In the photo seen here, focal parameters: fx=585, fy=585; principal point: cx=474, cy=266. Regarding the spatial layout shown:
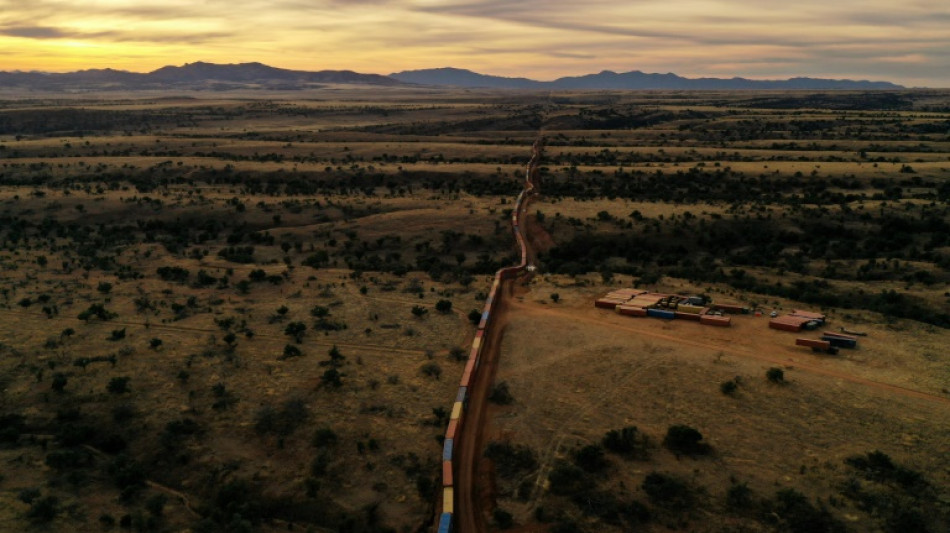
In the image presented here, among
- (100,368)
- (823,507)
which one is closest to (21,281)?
(100,368)

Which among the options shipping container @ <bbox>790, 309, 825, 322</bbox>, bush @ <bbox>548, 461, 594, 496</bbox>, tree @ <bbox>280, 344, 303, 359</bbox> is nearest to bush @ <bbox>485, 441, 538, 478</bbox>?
bush @ <bbox>548, 461, 594, 496</bbox>

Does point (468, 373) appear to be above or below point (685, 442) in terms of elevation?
above

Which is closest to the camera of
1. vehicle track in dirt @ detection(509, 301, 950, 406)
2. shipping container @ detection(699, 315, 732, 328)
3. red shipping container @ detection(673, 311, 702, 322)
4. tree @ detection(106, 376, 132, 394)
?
tree @ detection(106, 376, 132, 394)

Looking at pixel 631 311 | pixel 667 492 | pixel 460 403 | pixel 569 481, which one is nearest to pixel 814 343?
pixel 631 311

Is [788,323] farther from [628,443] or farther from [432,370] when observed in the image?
[432,370]

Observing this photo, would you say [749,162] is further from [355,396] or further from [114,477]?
[114,477]

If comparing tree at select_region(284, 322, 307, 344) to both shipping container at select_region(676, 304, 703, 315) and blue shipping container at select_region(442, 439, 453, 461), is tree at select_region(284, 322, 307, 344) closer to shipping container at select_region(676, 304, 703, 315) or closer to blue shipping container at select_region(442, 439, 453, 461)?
blue shipping container at select_region(442, 439, 453, 461)

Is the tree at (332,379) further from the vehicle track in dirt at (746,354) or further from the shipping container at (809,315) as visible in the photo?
the shipping container at (809,315)

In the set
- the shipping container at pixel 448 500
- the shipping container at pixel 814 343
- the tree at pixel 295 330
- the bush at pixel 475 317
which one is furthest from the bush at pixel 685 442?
the tree at pixel 295 330
